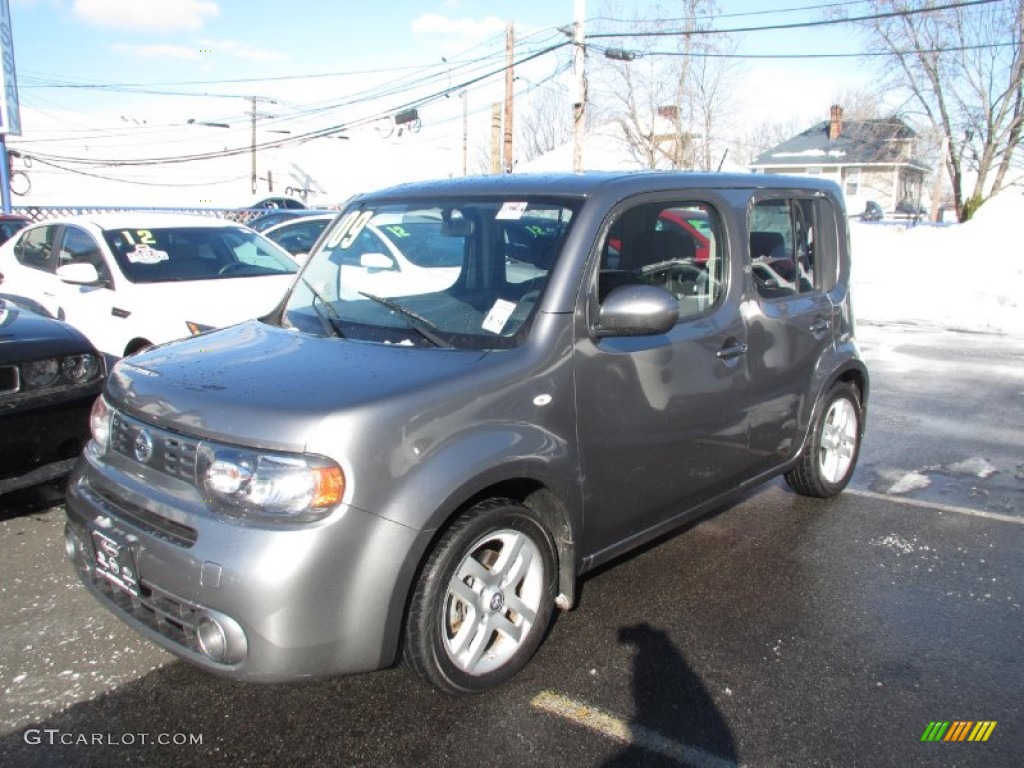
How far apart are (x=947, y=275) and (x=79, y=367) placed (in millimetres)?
16209

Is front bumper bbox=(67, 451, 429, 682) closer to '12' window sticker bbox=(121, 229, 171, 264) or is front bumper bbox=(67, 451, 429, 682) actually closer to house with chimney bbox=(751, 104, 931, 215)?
'12' window sticker bbox=(121, 229, 171, 264)

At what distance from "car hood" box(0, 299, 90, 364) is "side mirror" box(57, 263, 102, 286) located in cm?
174

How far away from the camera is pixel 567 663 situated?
3.20 m

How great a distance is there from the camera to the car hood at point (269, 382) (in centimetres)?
256

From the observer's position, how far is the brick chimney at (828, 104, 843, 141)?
46.1 m

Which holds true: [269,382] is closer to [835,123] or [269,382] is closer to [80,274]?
[80,274]

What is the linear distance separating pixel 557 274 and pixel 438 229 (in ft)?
2.72

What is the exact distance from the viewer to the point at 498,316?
317 cm

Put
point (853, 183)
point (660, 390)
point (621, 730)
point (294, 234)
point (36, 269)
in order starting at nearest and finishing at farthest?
point (621, 730) → point (660, 390) → point (36, 269) → point (294, 234) → point (853, 183)

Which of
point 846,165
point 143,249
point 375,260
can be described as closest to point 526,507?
point 375,260

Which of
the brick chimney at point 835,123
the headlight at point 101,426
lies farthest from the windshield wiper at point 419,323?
the brick chimney at point 835,123

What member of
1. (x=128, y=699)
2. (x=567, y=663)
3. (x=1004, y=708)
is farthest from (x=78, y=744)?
(x=1004, y=708)

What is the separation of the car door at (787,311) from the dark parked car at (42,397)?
Answer: 351 centimetres

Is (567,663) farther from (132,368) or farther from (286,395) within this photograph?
(132,368)
